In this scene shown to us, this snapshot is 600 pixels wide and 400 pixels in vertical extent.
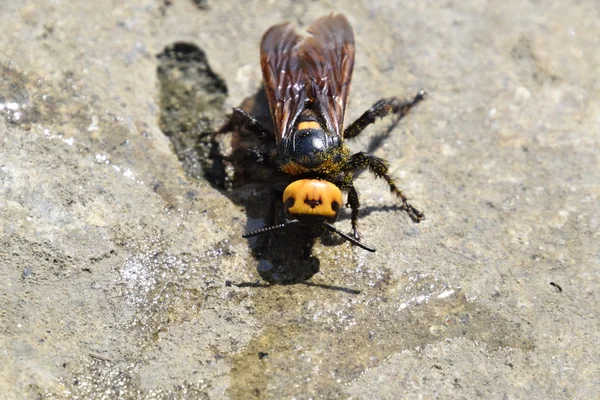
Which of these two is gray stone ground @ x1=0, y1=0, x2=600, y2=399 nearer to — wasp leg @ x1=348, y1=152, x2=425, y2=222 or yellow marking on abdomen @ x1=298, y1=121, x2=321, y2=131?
wasp leg @ x1=348, y1=152, x2=425, y2=222

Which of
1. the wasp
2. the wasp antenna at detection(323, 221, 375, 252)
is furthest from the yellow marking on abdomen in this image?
the wasp antenna at detection(323, 221, 375, 252)

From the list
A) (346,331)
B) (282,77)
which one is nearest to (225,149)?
(282,77)

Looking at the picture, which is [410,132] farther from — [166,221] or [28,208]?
[28,208]

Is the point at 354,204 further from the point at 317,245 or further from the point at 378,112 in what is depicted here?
the point at 378,112

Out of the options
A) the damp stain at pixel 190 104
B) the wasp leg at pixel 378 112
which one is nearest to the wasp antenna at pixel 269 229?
the damp stain at pixel 190 104

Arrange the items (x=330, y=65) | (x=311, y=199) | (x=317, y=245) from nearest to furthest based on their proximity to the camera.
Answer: (x=311, y=199)
(x=317, y=245)
(x=330, y=65)

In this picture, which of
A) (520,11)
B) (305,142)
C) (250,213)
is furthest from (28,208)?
(520,11)
